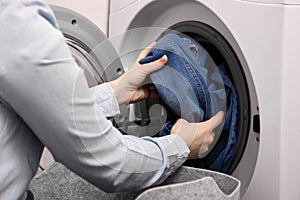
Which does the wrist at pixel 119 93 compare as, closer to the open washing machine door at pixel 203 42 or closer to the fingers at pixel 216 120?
the open washing machine door at pixel 203 42

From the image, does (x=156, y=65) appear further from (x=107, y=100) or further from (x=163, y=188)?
(x=163, y=188)

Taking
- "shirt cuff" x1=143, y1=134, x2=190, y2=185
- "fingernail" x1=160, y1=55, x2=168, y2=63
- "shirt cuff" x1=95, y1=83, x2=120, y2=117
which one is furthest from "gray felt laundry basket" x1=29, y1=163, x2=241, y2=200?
"fingernail" x1=160, y1=55, x2=168, y2=63

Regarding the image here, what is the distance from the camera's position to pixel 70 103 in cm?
A: 58

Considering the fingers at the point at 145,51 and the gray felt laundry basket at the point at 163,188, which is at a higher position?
the fingers at the point at 145,51

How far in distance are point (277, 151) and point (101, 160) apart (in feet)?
1.20

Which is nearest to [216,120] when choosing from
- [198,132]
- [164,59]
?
[198,132]

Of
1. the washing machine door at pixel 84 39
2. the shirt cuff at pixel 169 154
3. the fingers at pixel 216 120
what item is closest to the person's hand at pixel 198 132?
the fingers at pixel 216 120

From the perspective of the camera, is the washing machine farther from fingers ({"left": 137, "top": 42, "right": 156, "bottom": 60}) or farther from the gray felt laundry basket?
the gray felt laundry basket

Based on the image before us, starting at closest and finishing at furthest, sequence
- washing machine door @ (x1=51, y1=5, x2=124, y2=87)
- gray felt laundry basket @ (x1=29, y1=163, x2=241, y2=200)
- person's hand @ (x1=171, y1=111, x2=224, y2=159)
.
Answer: gray felt laundry basket @ (x1=29, y1=163, x2=241, y2=200) < person's hand @ (x1=171, y1=111, x2=224, y2=159) < washing machine door @ (x1=51, y1=5, x2=124, y2=87)

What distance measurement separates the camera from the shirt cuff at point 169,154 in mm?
729

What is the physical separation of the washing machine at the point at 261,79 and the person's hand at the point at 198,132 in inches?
2.2

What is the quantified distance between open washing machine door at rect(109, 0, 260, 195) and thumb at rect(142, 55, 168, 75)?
8cm

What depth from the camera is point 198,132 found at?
3.02 ft

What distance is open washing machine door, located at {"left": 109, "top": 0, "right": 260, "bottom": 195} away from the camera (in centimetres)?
91
